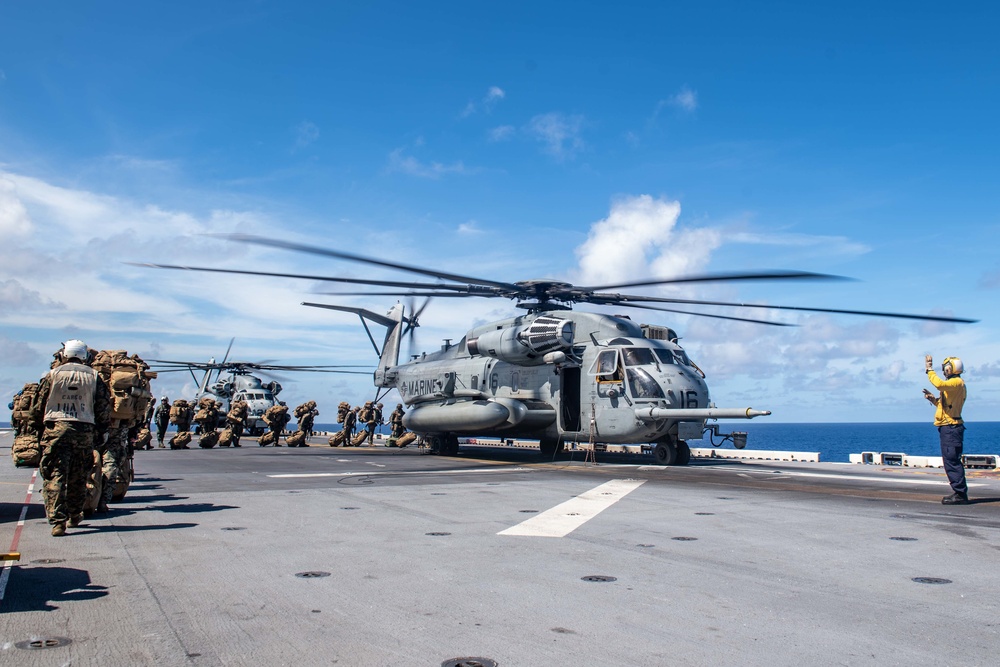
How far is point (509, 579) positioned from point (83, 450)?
511 cm

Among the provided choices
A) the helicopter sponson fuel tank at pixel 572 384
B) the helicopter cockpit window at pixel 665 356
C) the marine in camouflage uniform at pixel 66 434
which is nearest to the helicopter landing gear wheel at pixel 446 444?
the helicopter sponson fuel tank at pixel 572 384

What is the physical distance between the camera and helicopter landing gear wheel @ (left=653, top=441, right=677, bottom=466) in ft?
60.5

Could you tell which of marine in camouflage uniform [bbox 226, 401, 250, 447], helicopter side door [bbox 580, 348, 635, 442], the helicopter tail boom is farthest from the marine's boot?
marine in camouflage uniform [bbox 226, 401, 250, 447]

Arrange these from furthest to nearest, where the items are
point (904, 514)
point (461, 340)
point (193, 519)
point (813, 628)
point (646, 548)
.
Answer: point (461, 340) → point (904, 514) → point (193, 519) → point (646, 548) → point (813, 628)

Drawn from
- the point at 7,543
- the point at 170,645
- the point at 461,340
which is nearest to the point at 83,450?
the point at 7,543

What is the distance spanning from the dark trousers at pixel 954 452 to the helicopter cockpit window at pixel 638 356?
8534 mm

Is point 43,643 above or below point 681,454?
below

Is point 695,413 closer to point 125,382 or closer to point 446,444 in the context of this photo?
point 446,444

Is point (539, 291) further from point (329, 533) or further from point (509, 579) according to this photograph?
point (509, 579)

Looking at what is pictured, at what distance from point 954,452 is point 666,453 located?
889 centimetres

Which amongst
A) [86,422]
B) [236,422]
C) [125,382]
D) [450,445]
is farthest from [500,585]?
[236,422]

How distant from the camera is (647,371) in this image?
59.4 ft

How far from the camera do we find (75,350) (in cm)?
809

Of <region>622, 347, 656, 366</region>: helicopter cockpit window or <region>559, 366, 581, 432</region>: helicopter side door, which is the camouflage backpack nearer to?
<region>622, 347, 656, 366</region>: helicopter cockpit window
